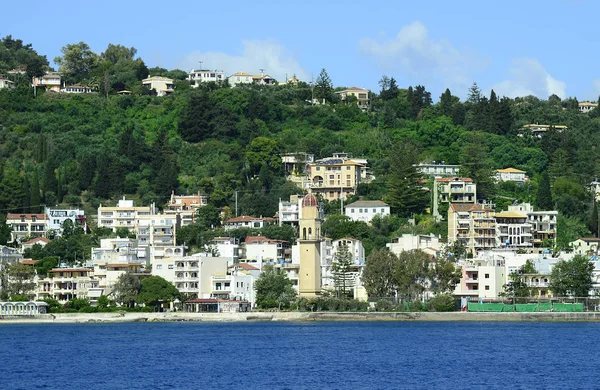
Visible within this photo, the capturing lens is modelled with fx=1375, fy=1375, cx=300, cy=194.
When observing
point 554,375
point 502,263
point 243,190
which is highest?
point 243,190

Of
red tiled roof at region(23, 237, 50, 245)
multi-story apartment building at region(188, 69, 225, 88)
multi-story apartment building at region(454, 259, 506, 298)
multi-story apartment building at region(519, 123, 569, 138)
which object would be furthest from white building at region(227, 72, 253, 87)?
multi-story apartment building at region(454, 259, 506, 298)

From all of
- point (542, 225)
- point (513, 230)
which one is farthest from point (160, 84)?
point (542, 225)

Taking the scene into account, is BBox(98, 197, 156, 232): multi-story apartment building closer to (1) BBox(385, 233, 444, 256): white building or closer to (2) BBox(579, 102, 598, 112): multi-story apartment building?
(1) BBox(385, 233, 444, 256): white building

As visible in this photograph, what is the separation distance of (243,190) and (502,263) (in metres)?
28.8

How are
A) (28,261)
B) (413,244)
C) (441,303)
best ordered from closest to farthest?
1. (441,303)
2. (413,244)
3. (28,261)

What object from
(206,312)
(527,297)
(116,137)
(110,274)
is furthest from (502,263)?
(116,137)

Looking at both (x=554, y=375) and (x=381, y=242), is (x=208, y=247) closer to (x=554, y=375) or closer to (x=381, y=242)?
(x=381, y=242)

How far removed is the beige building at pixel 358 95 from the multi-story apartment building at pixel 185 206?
33.9 metres

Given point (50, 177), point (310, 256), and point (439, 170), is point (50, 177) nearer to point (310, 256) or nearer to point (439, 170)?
point (310, 256)

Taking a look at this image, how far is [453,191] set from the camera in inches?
4254

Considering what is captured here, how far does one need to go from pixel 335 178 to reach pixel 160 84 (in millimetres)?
38269

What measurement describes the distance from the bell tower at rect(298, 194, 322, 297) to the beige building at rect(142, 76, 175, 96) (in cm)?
5592

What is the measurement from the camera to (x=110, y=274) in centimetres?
9356

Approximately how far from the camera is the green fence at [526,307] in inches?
3391
